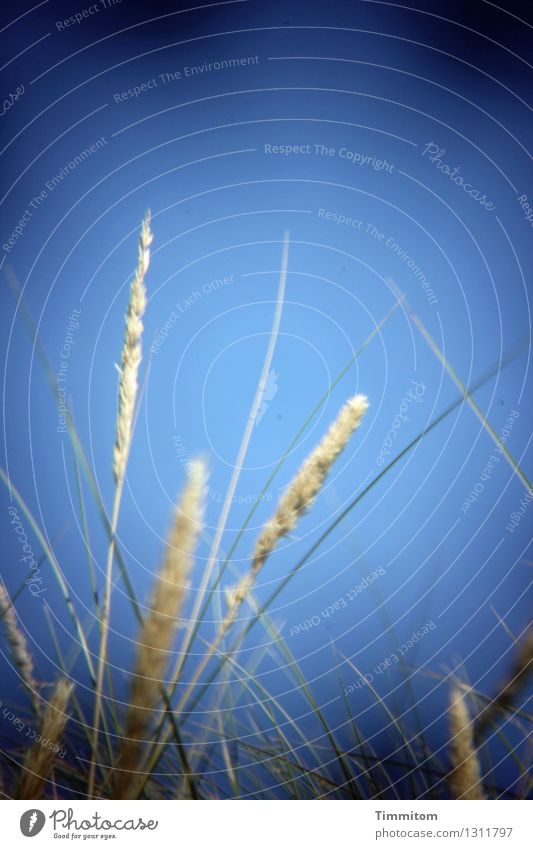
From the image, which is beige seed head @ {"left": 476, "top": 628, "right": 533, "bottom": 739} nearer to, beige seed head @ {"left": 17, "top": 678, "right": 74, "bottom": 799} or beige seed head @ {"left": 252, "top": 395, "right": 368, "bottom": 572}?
beige seed head @ {"left": 252, "top": 395, "right": 368, "bottom": 572}

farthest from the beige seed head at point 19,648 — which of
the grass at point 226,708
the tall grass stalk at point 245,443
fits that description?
the tall grass stalk at point 245,443

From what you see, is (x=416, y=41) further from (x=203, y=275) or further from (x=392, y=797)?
(x=392, y=797)

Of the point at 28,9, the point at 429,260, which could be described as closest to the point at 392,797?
the point at 429,260

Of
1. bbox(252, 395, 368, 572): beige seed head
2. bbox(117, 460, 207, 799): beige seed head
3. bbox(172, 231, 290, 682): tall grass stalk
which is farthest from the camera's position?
bbox(172, 231, 290, 682): tall grass stalk

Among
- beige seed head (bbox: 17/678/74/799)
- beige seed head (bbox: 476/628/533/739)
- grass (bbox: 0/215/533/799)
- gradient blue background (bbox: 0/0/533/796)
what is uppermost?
gradient blue background (bbox: 0/0/533/796)

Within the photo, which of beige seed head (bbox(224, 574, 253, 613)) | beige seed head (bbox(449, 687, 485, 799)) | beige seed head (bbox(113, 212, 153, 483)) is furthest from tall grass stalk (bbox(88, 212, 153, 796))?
beige seed head (bbox(449, 687, 485, 799))

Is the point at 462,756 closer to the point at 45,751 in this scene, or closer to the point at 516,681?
the point at 516,681

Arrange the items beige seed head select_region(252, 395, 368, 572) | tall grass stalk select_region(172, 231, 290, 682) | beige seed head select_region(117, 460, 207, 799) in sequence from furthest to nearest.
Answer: tall grass stalk select_region(172, 231, 290, 682)
beige seed head select_region(252, 395, 368, 572)
beige seed head select_region(117, 460, 207, 799)

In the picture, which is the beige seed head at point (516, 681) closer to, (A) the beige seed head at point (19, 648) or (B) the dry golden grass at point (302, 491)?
(B) the dry golden grass at point (302, 491)

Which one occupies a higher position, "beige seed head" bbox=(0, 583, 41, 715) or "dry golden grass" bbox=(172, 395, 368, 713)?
"dry golden grass" bbox=(172, 395, 368, 713)
